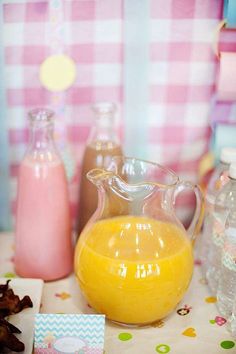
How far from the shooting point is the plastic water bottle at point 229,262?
33.9 inches

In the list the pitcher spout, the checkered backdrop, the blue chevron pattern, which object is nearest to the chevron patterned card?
the blue chevron pattern

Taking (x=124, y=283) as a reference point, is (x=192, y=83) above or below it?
above

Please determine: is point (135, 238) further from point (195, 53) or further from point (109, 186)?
point (195, 53)

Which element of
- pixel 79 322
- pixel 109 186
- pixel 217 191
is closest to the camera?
pixel 79 322

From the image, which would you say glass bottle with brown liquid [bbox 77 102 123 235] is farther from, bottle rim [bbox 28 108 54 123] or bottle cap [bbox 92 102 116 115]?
bottle rim [bbox 28 108 54 123]

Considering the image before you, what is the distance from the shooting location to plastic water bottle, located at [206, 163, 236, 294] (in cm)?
93

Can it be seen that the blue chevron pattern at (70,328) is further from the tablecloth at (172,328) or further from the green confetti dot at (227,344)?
the green confetti dot at (227,344)

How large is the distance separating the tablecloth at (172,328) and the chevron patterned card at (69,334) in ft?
0.20

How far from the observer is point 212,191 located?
3.46 ft

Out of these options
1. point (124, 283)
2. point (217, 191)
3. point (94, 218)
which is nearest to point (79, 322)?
point (124, 283)

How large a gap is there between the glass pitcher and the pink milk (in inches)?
3.8

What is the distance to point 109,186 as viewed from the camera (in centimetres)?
88

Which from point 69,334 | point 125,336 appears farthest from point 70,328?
point 125,336

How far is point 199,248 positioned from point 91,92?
40 centimetres
